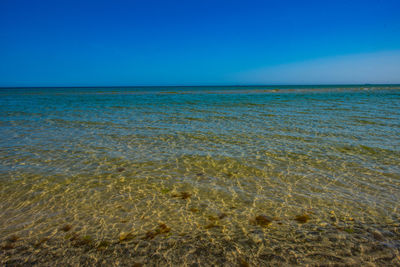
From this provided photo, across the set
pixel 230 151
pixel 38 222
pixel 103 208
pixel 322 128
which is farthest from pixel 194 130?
pixel 38 222

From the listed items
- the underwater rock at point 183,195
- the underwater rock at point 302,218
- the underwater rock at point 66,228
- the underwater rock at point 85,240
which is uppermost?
the underwater rock at point 66,228

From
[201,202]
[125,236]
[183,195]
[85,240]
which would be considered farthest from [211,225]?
[85,240]

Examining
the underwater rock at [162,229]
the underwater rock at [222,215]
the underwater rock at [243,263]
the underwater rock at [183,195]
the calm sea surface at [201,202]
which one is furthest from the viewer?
the underwater rock at [183,195]

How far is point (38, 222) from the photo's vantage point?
372 cm

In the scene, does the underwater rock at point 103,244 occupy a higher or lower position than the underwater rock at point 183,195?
higher

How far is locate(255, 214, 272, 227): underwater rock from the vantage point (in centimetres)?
369

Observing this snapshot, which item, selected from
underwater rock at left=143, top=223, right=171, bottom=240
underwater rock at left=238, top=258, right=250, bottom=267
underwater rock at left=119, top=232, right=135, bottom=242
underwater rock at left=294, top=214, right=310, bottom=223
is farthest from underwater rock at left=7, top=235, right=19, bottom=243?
underwater rock at left=294, top=214, right=310, bottom=223

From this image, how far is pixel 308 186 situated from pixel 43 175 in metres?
6.23

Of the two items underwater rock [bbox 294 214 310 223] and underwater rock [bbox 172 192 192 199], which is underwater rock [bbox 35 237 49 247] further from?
underwater rock [bbox 294 214 310 223]

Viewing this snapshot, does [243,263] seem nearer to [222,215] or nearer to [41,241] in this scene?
[222,215]

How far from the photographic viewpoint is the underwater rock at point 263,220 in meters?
3.69

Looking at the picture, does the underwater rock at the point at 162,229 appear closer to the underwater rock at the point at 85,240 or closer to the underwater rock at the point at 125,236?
the underwater rock at the point at 125,236

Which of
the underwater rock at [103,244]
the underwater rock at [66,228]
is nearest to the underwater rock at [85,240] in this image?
the underwater rock at [103,244]

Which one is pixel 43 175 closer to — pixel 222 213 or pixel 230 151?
pixel 222 213
